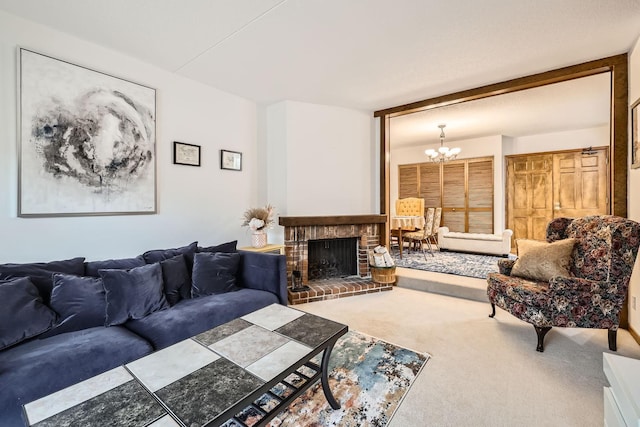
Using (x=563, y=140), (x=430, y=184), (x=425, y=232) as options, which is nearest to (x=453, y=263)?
(x=425, y=232)

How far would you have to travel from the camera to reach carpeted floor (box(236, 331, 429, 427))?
1.54 metres

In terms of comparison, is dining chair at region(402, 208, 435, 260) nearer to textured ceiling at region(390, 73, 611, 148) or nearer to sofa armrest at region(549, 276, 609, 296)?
textured ceiling at region(390, 73, 611, 148)

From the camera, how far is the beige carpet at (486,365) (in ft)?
5.17

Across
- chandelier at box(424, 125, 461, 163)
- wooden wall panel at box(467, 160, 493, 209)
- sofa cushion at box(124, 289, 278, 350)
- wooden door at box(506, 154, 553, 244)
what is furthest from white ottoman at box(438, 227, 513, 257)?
sofa cushion at box(124, 289, 278, 350)

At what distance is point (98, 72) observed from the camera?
2461mm

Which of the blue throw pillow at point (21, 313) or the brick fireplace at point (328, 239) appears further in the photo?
the brick fireplace at point (328, 239)

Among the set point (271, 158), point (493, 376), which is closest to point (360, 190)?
point (271, 158)

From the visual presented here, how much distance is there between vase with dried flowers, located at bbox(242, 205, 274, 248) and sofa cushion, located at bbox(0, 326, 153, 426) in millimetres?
1645

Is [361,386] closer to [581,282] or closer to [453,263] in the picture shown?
[581,282]

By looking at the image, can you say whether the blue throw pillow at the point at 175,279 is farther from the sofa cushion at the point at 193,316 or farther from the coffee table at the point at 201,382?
the coffee table at the point at 201,382

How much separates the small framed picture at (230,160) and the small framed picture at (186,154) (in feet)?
1.06

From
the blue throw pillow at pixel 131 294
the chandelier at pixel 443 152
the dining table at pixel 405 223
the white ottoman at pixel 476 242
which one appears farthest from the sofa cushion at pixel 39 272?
the white ottoman at pixel 476 242

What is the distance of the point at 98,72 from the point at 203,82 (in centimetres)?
101

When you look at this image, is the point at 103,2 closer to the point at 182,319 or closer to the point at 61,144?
the point at 61,144
